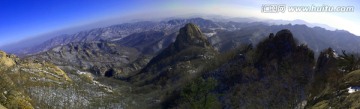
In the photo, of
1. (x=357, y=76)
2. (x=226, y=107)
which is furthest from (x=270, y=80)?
(x=357, y=76)

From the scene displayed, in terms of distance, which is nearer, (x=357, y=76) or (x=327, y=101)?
(x=327, y=101)

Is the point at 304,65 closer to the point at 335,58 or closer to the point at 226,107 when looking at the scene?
the point at 335,58

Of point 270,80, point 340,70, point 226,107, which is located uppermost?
point 340,70

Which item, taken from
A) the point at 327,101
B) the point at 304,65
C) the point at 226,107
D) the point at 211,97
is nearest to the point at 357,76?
the point at 327,101

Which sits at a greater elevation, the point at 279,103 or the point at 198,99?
the point at 198,99

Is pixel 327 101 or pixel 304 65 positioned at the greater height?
pixel 327 101

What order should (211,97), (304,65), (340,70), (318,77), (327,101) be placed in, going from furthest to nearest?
(304,65)
(318,77)
(340,70)
(211,97)
(327,101)

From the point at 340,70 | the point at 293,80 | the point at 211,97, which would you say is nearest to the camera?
the point at 211,97

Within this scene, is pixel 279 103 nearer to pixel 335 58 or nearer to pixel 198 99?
pixel 335 58

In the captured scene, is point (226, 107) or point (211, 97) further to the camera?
point (226, 107)

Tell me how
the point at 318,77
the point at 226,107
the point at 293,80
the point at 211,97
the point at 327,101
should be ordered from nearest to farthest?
the point at 327,101, the point at 211,97, the point at 318,77, the point at 293,80, the point at 226,107
